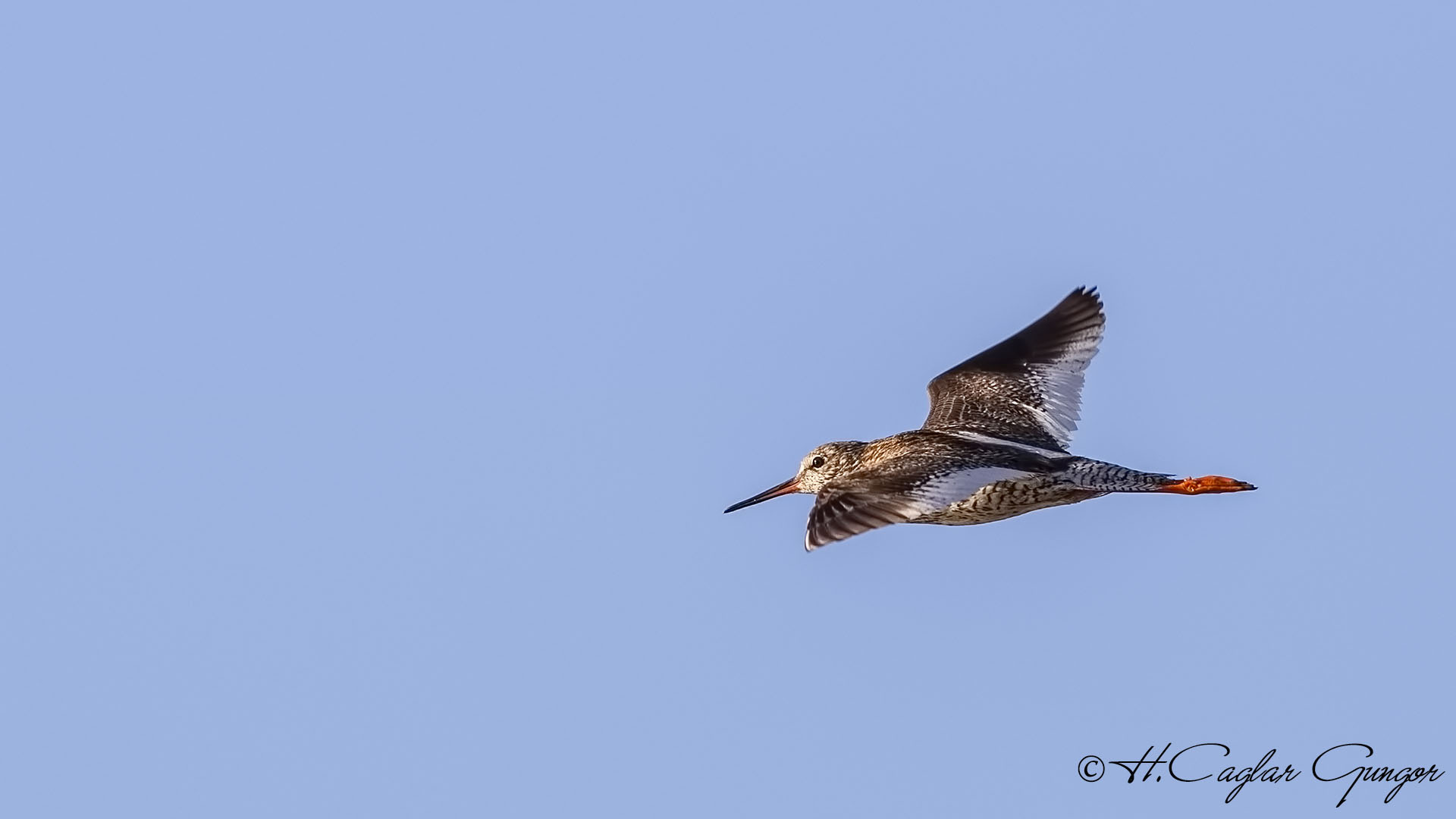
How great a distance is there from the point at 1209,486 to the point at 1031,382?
2272 millimetres

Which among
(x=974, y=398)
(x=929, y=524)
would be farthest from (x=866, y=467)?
(x=974, y=398)

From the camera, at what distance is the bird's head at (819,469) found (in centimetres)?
1545

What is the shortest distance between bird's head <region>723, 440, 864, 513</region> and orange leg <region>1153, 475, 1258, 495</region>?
2.69 metres

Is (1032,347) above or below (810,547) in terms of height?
above

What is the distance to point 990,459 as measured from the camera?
558 inches

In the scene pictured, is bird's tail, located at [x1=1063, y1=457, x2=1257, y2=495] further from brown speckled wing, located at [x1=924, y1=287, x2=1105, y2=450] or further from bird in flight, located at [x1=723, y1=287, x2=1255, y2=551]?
brown speckled wing, located at [x1=924, y1=287, x2=1105, y2=450]

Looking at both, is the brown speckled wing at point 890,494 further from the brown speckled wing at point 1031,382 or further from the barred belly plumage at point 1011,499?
the brown speckled wing at point 1031,382

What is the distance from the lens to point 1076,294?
1730 cm

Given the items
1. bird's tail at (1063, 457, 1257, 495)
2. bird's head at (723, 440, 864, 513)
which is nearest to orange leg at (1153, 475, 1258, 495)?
bird's tail at (1063, 457, 1257, 495)

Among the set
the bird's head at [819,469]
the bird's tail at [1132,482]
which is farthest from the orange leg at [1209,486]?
the bird's head at [819,469]

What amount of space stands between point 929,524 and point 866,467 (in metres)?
0.85

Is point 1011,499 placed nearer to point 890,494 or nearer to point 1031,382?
point 890,494

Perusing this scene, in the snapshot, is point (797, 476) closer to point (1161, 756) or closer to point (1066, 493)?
point (1066, 493)

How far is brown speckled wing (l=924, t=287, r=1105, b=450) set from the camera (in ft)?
53.2
